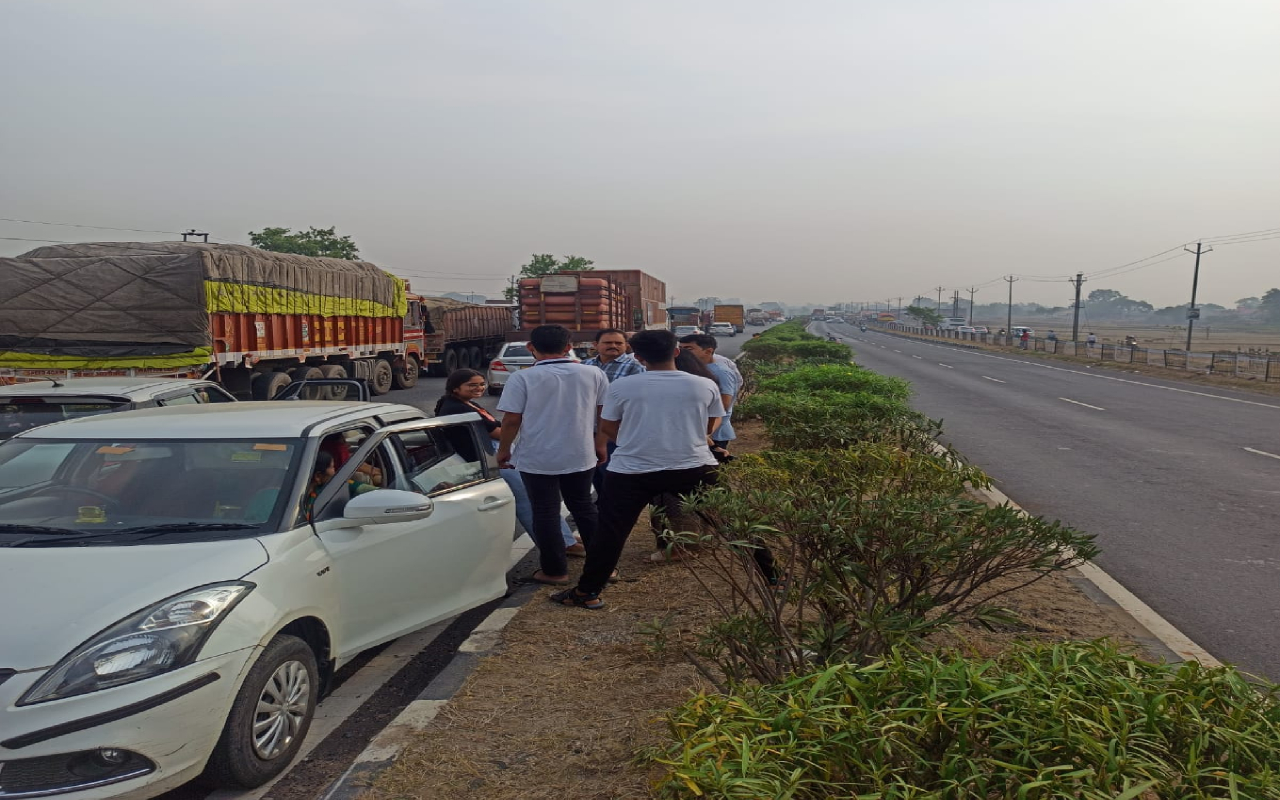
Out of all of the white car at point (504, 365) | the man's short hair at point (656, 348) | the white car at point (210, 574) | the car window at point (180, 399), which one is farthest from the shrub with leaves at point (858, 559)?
the white car at point (504, 365)

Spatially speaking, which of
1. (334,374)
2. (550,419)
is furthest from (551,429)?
(334,374)

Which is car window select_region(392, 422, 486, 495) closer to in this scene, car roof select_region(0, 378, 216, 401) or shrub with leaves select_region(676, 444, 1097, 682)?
shrub with leaves select_region(676, 444, 1097, 682)

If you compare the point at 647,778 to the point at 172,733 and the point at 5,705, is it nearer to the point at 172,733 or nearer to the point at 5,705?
the point at 172,733

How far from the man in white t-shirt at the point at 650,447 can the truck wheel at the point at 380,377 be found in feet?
56.9

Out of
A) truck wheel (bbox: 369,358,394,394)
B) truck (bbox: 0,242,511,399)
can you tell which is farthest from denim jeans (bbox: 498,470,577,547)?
truck wheel (bbox: 369,358,394,394)

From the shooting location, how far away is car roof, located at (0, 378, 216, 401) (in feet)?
20.9

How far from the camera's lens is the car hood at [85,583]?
2.75m

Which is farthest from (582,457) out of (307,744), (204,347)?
(204,347)

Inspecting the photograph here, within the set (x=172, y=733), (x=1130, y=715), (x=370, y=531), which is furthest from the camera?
(x=370, y=531)

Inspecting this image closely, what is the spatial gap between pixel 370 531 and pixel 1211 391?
82.0 ft

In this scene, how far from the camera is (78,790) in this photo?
2.72 meters

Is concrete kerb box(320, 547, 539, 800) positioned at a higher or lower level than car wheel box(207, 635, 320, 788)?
lower

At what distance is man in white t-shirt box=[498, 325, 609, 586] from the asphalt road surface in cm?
74

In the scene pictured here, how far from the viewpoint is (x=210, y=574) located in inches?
123
